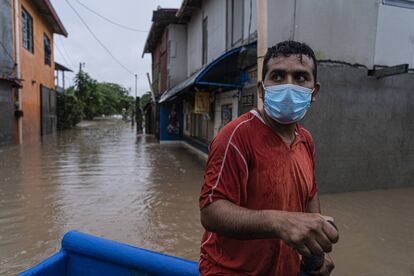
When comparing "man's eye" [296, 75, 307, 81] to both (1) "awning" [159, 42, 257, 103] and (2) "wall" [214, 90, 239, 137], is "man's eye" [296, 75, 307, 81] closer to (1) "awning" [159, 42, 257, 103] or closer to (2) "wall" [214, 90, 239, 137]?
(1) "awning" [159, 42, 257, 103]

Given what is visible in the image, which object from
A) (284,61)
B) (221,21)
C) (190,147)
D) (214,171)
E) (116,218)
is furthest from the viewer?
(190,147)

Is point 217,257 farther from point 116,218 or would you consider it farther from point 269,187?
point 116,218

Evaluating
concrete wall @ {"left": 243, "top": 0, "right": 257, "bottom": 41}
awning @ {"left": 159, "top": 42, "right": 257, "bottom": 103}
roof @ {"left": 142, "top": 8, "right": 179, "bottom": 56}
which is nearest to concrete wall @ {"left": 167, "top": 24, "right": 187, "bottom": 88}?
roof @ {"left": 142, "top": 8, "right": 179, "bottom": 56}

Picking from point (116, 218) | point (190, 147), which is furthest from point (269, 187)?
point (190, 147)

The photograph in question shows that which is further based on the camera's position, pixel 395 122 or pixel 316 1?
pixel 395 122

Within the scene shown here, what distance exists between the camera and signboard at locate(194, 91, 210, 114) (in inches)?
456

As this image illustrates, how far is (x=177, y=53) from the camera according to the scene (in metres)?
16.8

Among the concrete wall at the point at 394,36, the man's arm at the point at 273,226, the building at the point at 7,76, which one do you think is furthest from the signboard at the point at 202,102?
the man's arm at the point at 273,226

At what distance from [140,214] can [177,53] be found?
12.2 metres

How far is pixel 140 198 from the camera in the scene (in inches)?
271

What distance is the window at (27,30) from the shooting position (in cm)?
1621

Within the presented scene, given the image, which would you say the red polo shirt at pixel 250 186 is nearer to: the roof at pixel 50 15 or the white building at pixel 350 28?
the white building at pixel 350 28

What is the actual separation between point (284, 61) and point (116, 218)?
474cm

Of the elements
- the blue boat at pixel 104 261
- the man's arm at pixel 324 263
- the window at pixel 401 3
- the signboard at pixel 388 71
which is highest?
the window at pixel 401 3
